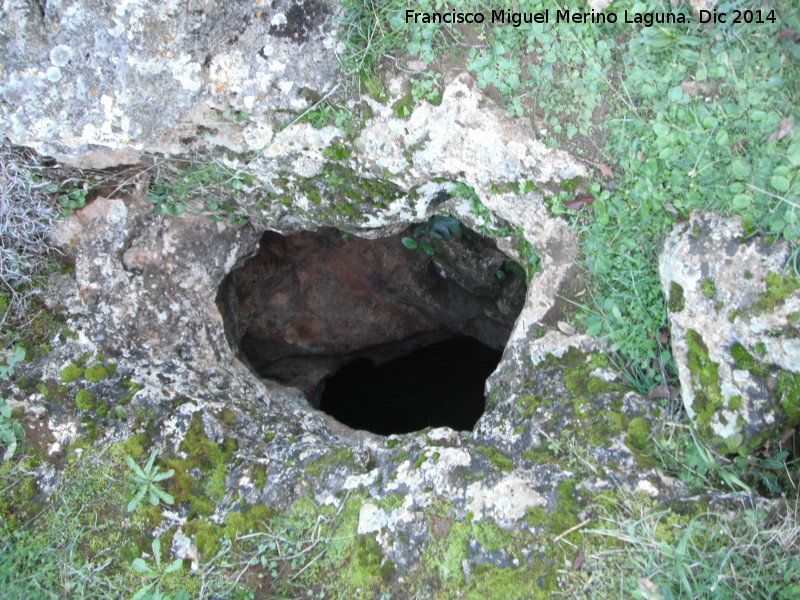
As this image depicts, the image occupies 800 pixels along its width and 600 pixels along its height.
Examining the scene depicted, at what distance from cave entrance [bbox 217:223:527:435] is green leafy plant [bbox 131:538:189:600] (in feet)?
4.29

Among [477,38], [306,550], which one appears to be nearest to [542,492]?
[306,550]

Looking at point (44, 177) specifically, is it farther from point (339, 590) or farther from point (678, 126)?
point (678, 126)

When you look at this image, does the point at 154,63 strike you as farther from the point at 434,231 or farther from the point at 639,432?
the point at 639,432

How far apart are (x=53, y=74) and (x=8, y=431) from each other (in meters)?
1.43

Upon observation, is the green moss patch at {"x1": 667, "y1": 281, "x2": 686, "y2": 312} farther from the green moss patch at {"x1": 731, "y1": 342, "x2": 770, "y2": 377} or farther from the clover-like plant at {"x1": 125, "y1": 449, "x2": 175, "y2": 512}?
the clover-like plant at {"x1": 125, "y1": 449, "x2": 175, "y2": 512}

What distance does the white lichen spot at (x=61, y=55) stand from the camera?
2338mm

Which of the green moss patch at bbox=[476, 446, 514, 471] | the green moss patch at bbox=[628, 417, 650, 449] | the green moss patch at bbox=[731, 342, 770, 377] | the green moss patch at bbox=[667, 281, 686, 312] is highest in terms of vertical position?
the green moss patch at bbox=[667, 281, 686, 312]

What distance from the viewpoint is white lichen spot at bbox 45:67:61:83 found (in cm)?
235

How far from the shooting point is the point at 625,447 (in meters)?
2.05

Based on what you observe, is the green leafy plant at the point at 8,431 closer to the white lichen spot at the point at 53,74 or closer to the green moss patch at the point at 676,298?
the white lichen spot at the point at 53,74

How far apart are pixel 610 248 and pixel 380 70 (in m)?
1.15

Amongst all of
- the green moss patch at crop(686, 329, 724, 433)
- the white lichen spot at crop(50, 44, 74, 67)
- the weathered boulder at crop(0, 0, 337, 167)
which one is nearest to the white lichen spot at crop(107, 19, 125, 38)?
the weathered boulder at crop(0, 0, 337, 167)

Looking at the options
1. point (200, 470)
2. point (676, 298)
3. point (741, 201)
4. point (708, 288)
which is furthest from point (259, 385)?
point (741, 201)

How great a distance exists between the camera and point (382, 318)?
4449 millimetres
